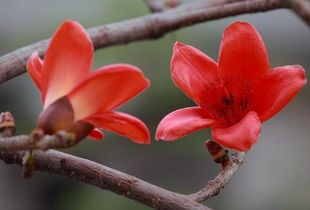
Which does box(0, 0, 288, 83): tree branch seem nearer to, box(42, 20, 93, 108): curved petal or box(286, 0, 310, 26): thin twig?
box(286, 0, 310, 26): thin twig

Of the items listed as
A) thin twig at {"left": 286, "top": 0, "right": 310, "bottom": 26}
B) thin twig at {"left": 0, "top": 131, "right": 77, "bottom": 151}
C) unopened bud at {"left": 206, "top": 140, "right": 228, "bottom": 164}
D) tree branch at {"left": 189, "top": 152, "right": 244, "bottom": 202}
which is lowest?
tree branch at {"left": 189, "top": 152, "right": 244, "bottom": 202}

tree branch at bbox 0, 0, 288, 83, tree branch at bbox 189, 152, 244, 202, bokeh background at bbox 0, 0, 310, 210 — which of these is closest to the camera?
tree branch at bbox 189, 152, 244, 202

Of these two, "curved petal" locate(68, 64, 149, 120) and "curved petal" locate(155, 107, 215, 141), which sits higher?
"curved petal" locate(68, 64, 149, 120)

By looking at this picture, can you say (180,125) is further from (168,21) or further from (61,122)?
(168,21)

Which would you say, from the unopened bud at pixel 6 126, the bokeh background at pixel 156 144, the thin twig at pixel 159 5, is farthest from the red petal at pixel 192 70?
the bokeh background at pixel 156 144

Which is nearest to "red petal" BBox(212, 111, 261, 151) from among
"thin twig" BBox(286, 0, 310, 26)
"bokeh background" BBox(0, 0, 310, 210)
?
"thin twig" BBox(286, 0, 310, 26)

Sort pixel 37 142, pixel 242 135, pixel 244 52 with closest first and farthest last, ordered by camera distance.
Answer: pixel 37 142 < pixel 242 135 < pixel 244 52

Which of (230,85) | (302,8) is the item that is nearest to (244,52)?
(230,85)
